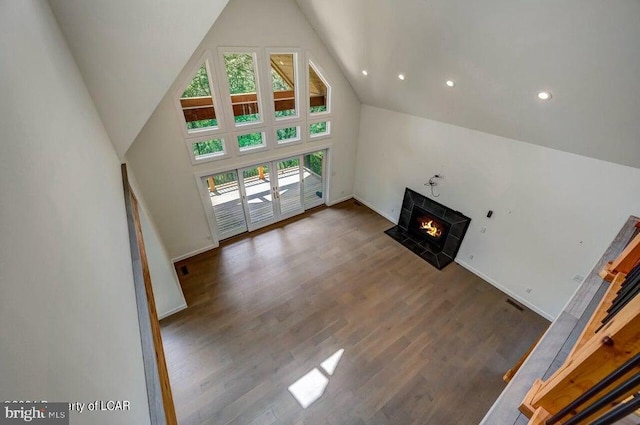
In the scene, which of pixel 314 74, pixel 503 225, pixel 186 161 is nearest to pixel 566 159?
pixel 503 225

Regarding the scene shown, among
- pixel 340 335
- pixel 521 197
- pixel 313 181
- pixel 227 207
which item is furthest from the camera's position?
pixel 313 181

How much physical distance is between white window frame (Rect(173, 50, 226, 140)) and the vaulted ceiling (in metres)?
1.98

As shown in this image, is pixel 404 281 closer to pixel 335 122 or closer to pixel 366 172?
pixel 366 172

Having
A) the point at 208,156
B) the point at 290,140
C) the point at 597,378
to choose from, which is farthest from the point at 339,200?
the point at 597,378

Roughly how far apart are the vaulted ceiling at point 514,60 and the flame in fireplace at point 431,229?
2.23 meters

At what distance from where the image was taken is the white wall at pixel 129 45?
196 cm

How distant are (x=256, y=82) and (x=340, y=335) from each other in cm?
486

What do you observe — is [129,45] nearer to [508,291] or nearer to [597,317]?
[597,317]

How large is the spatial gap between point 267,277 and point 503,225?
4584mm

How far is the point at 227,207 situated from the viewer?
6.21 m

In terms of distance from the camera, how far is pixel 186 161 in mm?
4789

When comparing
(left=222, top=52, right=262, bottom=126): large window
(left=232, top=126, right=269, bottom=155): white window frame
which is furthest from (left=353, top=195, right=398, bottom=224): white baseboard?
(left=222, top=52, right=262, bottom=126): large window

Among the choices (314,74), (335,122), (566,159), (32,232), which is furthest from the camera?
(335,122)

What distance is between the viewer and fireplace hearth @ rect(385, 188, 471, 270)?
534cm
